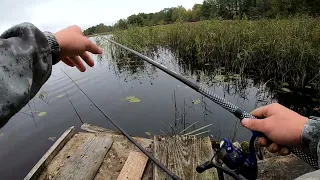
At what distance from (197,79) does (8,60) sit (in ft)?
22.4

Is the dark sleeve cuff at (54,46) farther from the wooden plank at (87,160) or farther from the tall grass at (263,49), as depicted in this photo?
the tall grass at (263,49)

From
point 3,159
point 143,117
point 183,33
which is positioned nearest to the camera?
point 3,159

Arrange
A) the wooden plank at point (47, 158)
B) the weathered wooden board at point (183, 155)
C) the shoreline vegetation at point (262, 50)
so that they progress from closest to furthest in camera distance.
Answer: the weathered wooden board at point (183, 155), the wooden plank at point (47, 158), the shoreline vegetation at point (262, 50)

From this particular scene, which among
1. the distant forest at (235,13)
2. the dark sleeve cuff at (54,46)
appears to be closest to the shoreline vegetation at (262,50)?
the distant forest at (235,13)

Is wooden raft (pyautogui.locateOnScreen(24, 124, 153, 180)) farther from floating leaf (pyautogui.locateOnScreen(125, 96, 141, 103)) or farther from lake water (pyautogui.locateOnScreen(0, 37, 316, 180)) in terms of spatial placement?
floating leaf (pyautogui.locateOnScreen(125, 96, 141, 103))

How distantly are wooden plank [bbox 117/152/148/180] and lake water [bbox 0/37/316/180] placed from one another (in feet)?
5.25

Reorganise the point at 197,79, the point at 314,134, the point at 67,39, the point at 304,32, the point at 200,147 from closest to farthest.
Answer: the point at 314,134 → the point at 67,39 → the point at 200,147 → the point at 304,32 → the point at 197,79

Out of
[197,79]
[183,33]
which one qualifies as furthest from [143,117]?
[183,33]

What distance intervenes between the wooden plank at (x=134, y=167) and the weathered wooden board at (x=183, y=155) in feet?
0.87

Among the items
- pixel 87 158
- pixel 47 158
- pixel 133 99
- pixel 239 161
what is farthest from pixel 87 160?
pixel 133 99

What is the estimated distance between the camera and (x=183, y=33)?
34.9 feet

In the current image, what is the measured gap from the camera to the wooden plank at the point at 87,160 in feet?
8.36

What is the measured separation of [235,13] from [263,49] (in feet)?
31.3

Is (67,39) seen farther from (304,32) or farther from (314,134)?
(304,32)
